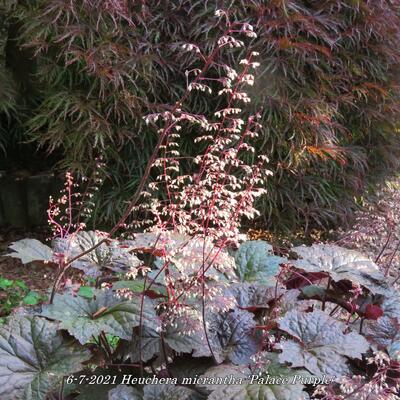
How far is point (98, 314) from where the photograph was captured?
1175 millimetres

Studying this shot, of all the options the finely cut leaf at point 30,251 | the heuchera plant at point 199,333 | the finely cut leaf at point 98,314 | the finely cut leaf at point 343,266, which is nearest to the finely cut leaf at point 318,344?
the heuchera plant at point 199,333

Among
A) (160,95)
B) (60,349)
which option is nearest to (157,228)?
(60,349)

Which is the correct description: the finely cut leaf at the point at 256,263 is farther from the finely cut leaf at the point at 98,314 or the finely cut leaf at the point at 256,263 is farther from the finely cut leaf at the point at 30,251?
the finely cut leaf at the point at 30,251

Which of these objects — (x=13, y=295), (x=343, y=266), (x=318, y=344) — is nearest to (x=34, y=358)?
(x=318, y=344)

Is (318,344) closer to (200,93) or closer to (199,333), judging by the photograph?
(199,333)

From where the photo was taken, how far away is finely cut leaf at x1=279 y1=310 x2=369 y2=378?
3.54 ft

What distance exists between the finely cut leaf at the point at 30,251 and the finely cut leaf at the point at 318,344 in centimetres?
67

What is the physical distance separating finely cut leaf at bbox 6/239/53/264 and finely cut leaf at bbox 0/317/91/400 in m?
0.26

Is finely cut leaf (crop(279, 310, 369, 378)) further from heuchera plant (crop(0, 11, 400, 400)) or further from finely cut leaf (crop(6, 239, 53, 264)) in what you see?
finely cut leaf (crop(6, 239, 53, 264))

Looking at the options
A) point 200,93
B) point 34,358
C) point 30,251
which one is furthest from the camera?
point 200,93

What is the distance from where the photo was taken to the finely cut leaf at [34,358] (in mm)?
1029

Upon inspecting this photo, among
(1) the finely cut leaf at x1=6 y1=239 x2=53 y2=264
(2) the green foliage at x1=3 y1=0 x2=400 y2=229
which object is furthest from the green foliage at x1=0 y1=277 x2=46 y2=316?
(1) the finely cut leaf at x1=6 y1=239 x2=53 y2=264

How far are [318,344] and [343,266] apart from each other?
366mm

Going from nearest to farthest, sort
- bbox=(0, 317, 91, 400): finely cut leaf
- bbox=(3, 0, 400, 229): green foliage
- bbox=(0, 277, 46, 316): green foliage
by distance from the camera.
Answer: bbox=(0, 317, 91, 400): finely cut leaf, bbox=(0, 277, 46, 316): green foliage, bbox=(3, 0, 400, 229): green foliage
